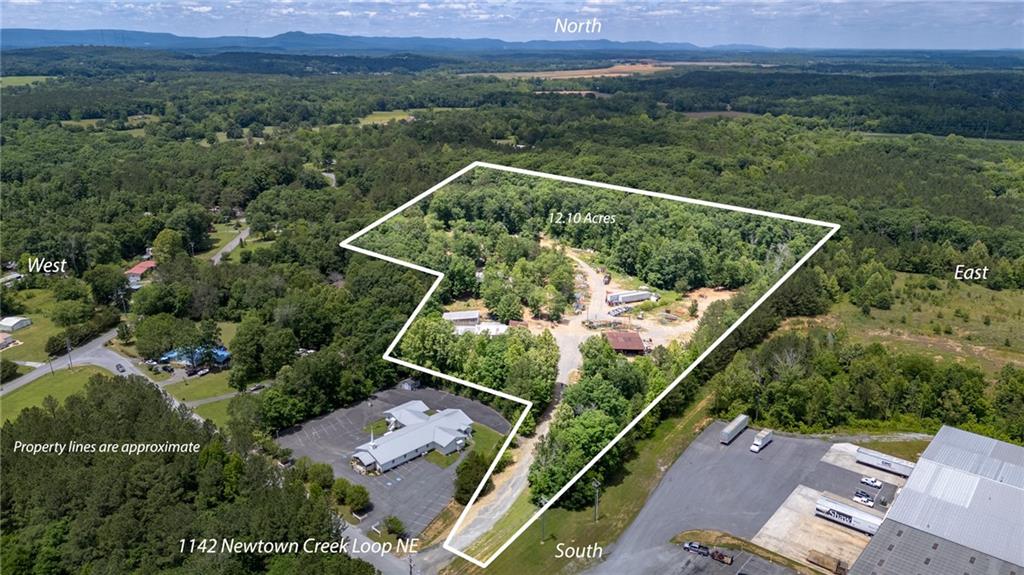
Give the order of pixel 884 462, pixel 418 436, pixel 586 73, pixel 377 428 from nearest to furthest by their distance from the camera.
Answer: pixel 884 462 < pixel 418 436 < pixel 377 428 < pixel 586 73

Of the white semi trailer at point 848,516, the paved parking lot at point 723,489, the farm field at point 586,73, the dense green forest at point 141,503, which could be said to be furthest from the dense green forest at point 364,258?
the farm field at point 586,73

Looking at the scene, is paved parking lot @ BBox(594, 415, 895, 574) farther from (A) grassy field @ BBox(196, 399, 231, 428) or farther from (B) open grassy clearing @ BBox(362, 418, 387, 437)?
(A) grassy field @ BBox(196, 399, 231, 428)

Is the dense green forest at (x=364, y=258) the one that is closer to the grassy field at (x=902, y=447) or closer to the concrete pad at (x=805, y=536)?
the grassy field at (x=902, y=447)

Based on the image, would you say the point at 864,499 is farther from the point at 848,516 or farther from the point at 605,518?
the point at 605,518

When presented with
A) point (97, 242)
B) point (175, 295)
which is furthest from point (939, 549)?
point (97, 242)

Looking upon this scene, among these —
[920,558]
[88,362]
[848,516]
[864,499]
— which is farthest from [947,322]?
[88,362]

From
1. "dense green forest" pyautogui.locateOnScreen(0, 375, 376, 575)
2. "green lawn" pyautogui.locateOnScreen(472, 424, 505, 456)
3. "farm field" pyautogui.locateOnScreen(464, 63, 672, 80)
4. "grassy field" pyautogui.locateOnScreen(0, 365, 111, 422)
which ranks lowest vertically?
"grassy field" pyautogui.locateOnScreen(0, 365, 111, 422)

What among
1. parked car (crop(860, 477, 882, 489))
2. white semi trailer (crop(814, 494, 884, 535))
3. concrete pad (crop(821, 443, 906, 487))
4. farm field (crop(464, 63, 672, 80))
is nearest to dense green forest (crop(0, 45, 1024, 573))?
concrete pad (crop(821, 443, 906, 487))
